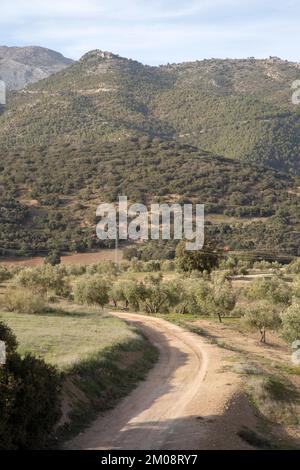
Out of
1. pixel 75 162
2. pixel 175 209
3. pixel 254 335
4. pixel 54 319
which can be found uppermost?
pixel 75 162

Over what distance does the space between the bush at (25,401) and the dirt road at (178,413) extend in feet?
4.08

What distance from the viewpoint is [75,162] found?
138 metres

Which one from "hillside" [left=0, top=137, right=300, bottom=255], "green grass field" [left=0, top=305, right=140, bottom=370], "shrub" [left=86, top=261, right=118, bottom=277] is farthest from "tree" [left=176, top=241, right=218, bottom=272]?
"green grass field" [left=0, top=305, right=140, bottom=370]

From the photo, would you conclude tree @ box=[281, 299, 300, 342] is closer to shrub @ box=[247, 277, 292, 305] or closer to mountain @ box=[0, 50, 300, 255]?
shrub @ box=[247, 277, 292, 305]

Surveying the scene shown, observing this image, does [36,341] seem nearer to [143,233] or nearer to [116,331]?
[116,331]

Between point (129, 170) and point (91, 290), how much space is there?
80.6 metres

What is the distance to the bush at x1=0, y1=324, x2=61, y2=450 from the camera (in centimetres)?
1384

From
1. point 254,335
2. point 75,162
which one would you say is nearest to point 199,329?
point 254,335

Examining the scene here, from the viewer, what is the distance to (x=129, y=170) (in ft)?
439

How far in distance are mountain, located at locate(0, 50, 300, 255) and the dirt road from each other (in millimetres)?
70133

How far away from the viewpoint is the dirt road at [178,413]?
639 inches

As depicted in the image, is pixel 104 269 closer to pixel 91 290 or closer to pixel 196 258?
pixel 196 258

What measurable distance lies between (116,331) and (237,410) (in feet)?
47.8

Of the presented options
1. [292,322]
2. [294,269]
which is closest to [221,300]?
[292,322]
